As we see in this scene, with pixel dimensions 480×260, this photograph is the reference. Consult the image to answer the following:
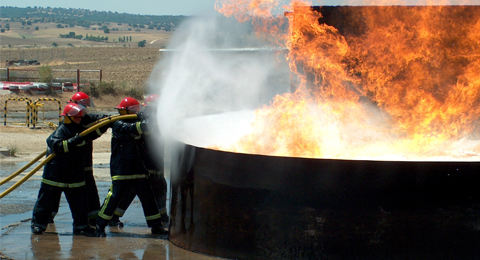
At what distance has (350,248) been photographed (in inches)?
218

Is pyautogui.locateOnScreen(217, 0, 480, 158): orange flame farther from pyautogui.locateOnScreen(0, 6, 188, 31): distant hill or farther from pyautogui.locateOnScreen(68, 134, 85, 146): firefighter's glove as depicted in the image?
pyautogui.locateOnScreen(0, 6, 188, 31): distant hill

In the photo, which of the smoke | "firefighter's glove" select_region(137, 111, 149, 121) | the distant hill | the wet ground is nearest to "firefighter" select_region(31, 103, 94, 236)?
the wet ground

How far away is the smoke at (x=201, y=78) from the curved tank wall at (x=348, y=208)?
1.82 m

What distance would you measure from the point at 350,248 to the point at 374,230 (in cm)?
28

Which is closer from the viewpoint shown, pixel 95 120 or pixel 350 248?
pixel 350 248

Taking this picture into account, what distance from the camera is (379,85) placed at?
8.30 m

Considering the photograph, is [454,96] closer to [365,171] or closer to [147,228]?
[365,171]

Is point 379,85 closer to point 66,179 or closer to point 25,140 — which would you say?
point 66,179

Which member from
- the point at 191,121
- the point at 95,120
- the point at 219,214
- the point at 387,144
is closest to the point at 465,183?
the point at 387,144

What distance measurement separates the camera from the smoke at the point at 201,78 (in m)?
7.52

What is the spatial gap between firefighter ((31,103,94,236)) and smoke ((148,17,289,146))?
1.07 metres

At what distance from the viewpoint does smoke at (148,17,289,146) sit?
7522mm

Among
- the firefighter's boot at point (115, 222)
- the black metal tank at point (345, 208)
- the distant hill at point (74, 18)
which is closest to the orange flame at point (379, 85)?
the black metal tank at point (345, 208)

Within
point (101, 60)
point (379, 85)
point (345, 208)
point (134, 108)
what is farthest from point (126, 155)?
point (101, 60)
